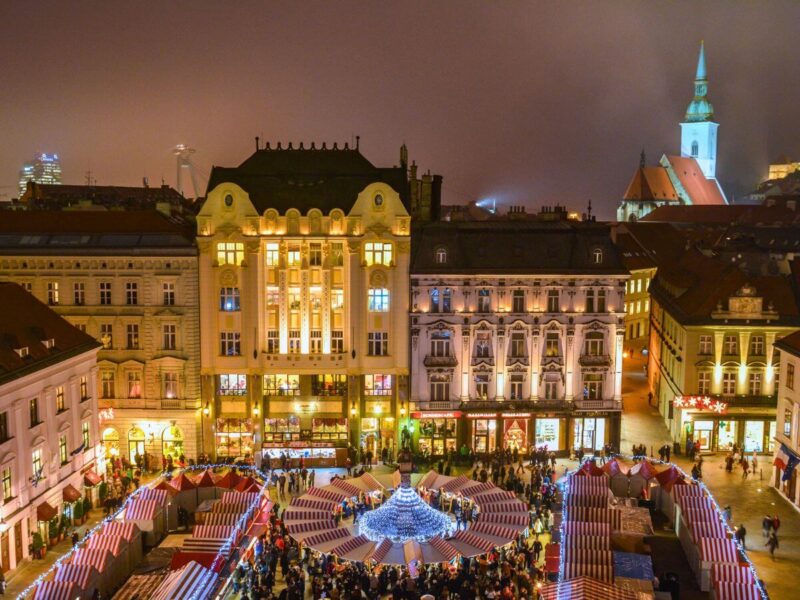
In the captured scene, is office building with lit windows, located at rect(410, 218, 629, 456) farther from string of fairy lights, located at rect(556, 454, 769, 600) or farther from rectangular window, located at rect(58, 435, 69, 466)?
rectangular window, located at rect(58, 435, 69, 466)

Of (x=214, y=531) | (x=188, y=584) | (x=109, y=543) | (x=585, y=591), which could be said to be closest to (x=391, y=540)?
(x=214, y=531)

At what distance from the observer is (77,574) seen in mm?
34750

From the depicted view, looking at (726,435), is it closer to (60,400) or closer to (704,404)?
(704,404)

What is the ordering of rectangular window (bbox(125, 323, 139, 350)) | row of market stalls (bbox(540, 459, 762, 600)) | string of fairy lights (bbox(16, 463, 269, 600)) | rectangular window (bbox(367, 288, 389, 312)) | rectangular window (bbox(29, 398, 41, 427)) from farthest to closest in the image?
1. rectangular window (bbox(367, 288, 389, 312))
2. rectangular window (bbox(125, 323, 139, 350))
3. rectangular window (bbox(29, 398, 41, 427))
4. string of fairy lights (bbox(16, 463, 269, 600))
5. row of market stalls (bbox(540, 459, 762, 600))

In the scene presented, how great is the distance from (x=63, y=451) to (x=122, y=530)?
9.66 meters

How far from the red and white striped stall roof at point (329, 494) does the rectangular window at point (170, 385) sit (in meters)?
17.6

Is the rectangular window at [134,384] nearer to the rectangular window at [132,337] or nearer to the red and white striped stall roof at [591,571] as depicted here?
the rectangular window at [132,337]

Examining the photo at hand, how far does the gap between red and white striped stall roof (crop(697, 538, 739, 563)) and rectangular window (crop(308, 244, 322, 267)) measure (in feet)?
103

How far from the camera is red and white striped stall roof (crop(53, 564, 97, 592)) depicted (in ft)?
113

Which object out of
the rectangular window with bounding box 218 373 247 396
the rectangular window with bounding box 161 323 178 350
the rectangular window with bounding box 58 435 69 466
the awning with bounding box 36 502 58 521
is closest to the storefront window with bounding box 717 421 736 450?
the rectangular window with bounding box 218 373 247 396

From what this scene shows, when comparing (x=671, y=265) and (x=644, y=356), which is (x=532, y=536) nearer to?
(x=671, y=265)

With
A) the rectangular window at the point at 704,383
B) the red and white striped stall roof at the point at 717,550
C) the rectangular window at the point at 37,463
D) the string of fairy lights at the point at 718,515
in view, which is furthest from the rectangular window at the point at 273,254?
the red and white striped stall roof at the point at 717,550

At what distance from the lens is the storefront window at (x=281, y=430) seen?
59750 mm

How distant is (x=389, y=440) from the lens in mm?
60094
